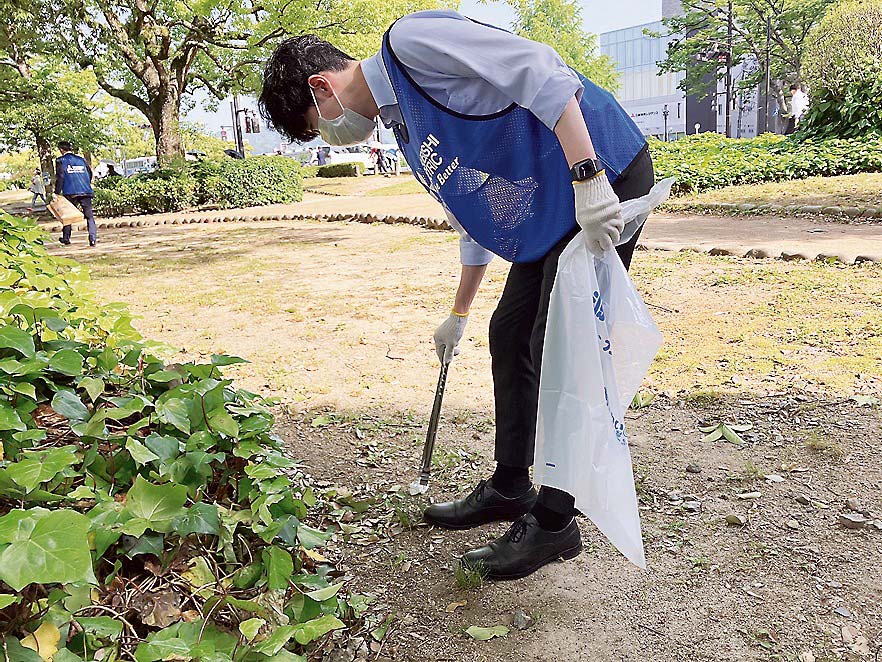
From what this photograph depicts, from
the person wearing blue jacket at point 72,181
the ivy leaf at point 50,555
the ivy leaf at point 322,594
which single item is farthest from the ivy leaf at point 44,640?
the person wearing blue jacket at point 72,181

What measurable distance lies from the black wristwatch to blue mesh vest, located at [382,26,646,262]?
14 centimetres

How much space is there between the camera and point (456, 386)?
365cm

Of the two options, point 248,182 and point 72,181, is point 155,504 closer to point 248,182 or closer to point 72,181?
point 72,181

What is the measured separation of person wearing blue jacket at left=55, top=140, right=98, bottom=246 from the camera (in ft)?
32.7

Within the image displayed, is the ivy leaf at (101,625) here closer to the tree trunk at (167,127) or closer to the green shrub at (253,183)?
the green shrub at (253,183)

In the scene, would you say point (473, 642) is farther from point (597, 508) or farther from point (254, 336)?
point (254, 336)

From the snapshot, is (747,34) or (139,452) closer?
(139,452)

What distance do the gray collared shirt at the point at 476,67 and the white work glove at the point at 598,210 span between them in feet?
→ 0.50

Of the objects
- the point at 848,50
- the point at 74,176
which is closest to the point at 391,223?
the point at 74,176

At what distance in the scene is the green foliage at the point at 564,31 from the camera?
3256 cm

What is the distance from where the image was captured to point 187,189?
14477 millimetres

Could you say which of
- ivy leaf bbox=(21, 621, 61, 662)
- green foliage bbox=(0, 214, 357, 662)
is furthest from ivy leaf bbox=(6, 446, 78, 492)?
ivy leaf bbox=(21, 621, 61, 662)

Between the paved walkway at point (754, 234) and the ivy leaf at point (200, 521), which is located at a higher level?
the ivy leaf at point (200, 521)

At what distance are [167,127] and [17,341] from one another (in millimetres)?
14837
